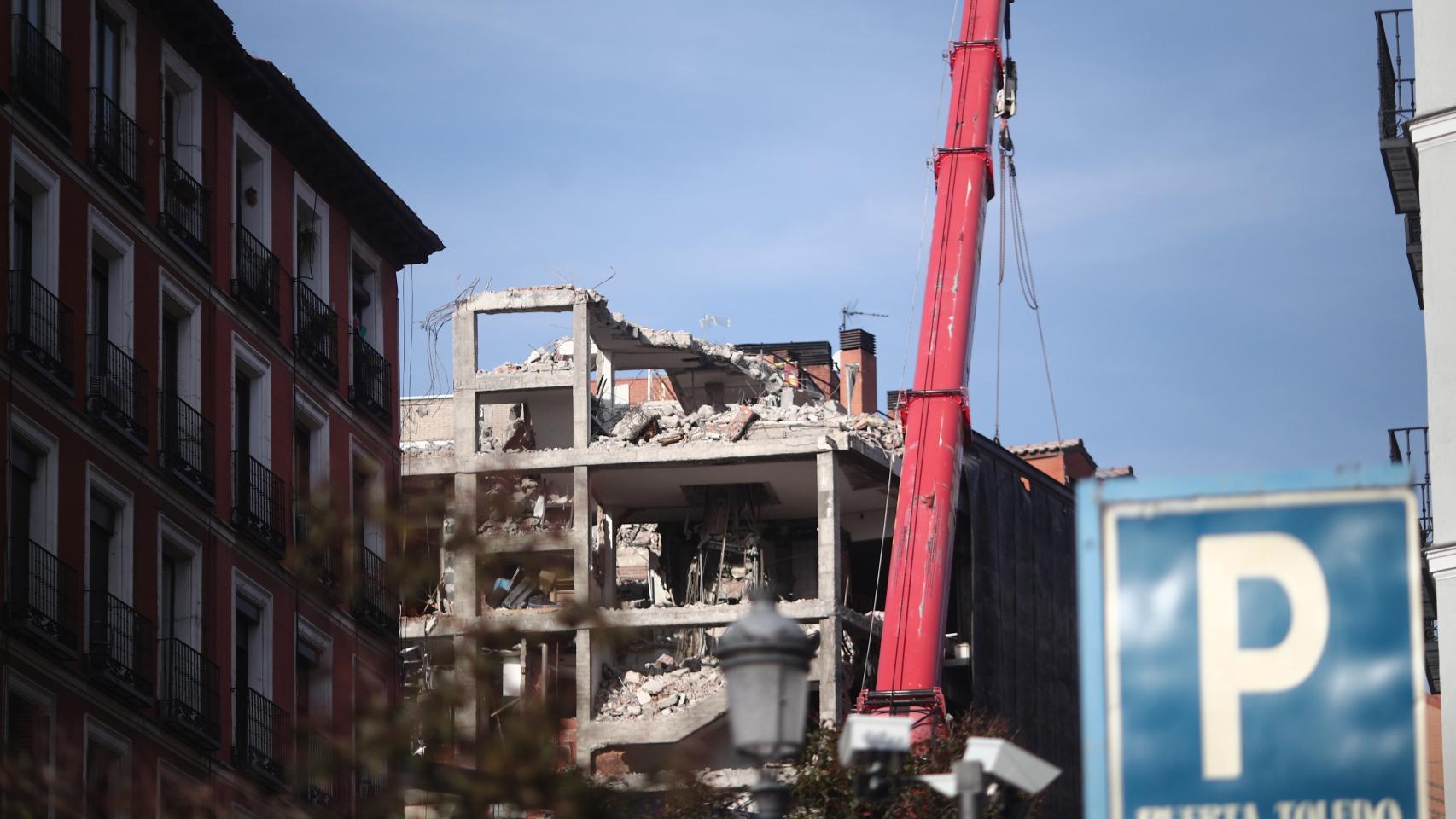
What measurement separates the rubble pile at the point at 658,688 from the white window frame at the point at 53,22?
97.4 ft

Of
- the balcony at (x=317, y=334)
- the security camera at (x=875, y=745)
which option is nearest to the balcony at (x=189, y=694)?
the balcony at (x=317, y=334)

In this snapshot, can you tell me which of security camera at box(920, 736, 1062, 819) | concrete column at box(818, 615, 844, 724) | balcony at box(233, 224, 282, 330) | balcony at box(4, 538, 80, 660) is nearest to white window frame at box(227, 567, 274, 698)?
balcony at box(233, 224, 282, 330)

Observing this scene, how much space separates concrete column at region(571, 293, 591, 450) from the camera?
2379 inches

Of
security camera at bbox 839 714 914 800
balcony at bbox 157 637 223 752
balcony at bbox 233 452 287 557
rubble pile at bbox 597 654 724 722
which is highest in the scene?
balcony at bbox 233 452 287 557

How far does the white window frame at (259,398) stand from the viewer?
36444mm

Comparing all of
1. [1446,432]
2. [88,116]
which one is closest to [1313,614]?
[1446,432]

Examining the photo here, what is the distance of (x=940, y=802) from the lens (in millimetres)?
32062

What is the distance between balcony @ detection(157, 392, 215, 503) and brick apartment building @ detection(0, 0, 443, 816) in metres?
0.04

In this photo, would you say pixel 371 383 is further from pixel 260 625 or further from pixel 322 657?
pixel 260 625

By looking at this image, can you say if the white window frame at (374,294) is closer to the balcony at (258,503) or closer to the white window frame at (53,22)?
the balcony at (258,503)

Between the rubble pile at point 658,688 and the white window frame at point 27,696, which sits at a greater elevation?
the white window frame at point 27,696

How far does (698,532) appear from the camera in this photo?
62.8m

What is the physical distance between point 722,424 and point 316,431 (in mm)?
22846

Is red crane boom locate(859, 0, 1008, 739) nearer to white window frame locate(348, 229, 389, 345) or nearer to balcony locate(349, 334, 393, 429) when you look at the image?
balcony locate(349, 334, 393, 429)
